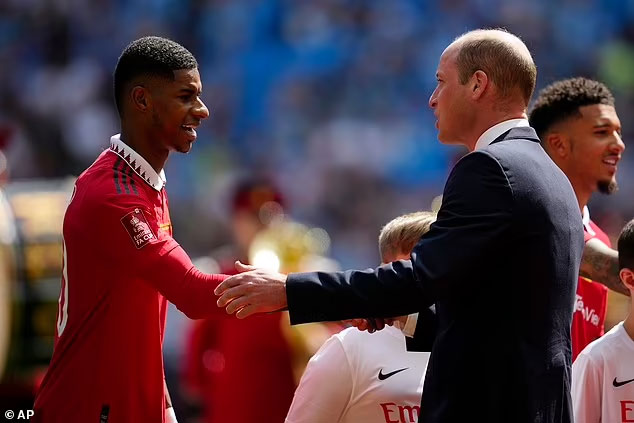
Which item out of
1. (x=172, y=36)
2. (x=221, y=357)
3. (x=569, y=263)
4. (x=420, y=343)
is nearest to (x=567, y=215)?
Answer: (x=569, y=263)

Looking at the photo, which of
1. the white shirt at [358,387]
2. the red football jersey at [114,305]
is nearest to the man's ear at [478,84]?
the white shirt at [358,387]

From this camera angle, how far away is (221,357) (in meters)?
7.28

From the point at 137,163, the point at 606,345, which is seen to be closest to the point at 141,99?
the point at 137,163

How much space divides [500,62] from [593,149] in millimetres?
1781

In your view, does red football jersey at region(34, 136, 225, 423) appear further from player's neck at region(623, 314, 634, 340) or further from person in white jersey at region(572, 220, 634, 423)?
player's neck at region(623, 314, 634, 340)

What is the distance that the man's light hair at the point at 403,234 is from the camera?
3.91 metres

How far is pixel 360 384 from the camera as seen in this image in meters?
3.73

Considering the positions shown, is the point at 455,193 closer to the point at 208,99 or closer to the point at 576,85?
the point at 576,85

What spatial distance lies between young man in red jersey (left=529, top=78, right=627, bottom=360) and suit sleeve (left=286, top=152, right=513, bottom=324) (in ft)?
5.81

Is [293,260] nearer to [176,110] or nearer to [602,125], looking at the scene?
[602,125]

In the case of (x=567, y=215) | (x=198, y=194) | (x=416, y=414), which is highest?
(x=198, y=194)

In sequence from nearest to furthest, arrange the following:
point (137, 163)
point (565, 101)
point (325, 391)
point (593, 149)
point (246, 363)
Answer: point (325, 391), point (137, 163), point (593, 149), point (565, 101), point (246, 363)

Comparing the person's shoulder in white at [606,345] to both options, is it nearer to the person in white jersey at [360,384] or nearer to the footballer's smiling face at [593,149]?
the person in white jersey at [360,384]

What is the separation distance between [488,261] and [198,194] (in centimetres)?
1009
